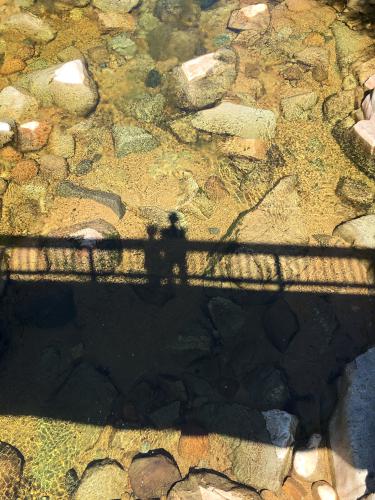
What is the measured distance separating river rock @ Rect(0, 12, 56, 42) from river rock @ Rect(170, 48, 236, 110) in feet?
7.04

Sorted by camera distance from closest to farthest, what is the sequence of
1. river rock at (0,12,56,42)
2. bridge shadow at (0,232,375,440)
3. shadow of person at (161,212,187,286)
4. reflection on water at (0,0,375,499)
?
reflection on water at (0,0,375,499) < bridge shadow at (0,232,375,440) < shadow of person at (161,212,187,286) < river rock at (0,12,56,42)

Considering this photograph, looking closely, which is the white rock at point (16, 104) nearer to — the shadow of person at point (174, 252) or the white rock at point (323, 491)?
the shadow of person at point (174, 252)

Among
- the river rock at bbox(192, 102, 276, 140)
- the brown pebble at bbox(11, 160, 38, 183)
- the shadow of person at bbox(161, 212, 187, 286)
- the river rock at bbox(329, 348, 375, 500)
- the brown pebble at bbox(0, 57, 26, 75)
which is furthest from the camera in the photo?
the brown pebble at bbox(0, 57, 26, 75)

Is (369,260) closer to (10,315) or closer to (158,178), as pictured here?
(158,178)

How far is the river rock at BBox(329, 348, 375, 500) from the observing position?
11.1 feet

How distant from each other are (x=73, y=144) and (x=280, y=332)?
11.1 feet

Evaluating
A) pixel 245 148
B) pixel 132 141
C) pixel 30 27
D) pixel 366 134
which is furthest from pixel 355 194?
pixel 30 27

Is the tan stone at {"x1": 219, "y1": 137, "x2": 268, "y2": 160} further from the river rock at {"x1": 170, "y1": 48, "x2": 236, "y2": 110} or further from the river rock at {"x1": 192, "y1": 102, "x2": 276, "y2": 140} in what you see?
the river rock at {"x1": 170, "y1": 48, "x2": 236, "y2": 110}

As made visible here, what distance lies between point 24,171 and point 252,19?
416 centimetres

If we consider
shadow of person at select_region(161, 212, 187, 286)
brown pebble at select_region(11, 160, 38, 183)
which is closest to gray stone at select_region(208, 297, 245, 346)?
shadow of person at select_region(161, 212, 187, 286)

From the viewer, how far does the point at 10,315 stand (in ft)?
14.4

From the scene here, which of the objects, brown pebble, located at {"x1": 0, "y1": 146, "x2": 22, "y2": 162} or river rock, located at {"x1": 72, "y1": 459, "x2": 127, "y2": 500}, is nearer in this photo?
river rock, located at {"x1": 72, "y1": 459, "x2": 127, "y2": 500}

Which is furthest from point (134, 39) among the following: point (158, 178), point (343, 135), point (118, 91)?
point (343, 135)

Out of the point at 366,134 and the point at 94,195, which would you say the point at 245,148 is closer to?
the point at 366,134
